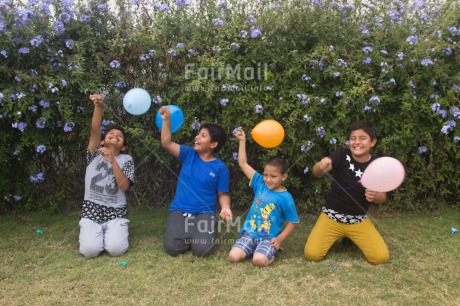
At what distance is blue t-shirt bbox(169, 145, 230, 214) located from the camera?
358 centimetres

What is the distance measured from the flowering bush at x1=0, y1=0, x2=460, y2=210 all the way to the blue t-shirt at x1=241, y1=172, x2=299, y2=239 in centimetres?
77

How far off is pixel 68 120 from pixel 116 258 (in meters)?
1.34

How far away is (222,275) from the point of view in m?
2.97

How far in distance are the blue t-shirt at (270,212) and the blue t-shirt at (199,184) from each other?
0.41m

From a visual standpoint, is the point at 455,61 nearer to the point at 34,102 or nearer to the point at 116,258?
the point at 116,258

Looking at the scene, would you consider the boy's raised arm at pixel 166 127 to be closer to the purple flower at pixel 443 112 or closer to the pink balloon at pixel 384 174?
the pink balloon at pixel 384 174

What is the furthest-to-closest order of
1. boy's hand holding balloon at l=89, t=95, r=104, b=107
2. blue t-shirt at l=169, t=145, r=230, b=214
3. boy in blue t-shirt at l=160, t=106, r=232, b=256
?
blue t-shirt at l=169, t=145, r=230, b=214 → boy in blue t-shirt at l=160, t=106, r=232, b=256 → boy's hand holding balloon at l=89, t=95, r=104, b=107

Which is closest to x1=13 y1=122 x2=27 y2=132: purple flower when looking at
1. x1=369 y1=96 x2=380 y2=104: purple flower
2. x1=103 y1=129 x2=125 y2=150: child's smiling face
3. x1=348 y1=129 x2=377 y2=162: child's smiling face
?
x1=103 y1=129 x2=125 y2=150: child's smiling face

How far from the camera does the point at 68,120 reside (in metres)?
3.74

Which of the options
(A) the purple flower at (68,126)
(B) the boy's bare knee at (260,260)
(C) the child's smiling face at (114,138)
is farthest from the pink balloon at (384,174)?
(A) the purple flower at (68,126)

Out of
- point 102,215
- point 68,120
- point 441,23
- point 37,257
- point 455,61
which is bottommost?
point 37,257

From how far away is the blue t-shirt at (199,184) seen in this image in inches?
141

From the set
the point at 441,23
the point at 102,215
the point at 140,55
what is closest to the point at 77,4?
the point at 140,55

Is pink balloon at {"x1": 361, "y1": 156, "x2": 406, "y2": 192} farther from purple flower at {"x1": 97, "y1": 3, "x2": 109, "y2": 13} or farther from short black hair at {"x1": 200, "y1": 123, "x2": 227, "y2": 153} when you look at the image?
purple flower at {"x1": 97, "y1": 3, "x2": 109, "y2": 13}
